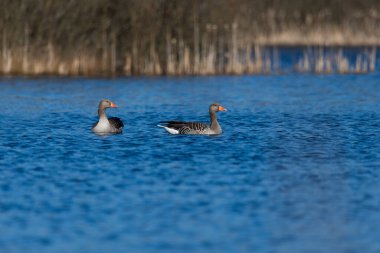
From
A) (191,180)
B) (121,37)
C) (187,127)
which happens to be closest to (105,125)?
(187,127)

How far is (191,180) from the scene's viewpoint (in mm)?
13266

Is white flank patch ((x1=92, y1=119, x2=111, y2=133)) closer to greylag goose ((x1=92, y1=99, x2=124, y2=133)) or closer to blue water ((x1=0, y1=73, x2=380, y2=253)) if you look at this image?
greylag goose ((x1=92, y1=99, x2=124, y2=133))

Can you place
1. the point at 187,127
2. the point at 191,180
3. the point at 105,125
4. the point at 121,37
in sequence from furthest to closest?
the point at 121,37
the point at 105,125
the point at 187,127
the point at 191,180

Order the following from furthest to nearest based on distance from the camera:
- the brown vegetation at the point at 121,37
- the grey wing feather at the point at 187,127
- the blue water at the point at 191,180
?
the brown vegetation at the point at 121,37 < the grey wing feather at the point at 187,127 < the blue water at the point at 191,180

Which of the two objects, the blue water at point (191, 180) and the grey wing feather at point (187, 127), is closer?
the blue water at point (191, 180)

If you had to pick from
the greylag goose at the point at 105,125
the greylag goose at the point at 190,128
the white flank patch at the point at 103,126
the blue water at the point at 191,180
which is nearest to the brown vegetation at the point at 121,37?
the blue water at the point at 191,180

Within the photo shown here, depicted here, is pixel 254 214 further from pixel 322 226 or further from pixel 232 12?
pixel 232 12

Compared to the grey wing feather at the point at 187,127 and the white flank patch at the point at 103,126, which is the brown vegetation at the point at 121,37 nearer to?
the white flank patch at the point at 103,126

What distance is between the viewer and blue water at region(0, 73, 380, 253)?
32.5 ft

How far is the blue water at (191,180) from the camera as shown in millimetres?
9906

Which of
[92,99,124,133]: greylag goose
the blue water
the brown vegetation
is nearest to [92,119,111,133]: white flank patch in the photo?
[92,99,124,133]: greylag goose

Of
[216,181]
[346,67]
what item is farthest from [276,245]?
[346,67]

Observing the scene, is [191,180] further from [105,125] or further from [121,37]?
[121,37]

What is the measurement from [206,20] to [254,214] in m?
21.5
